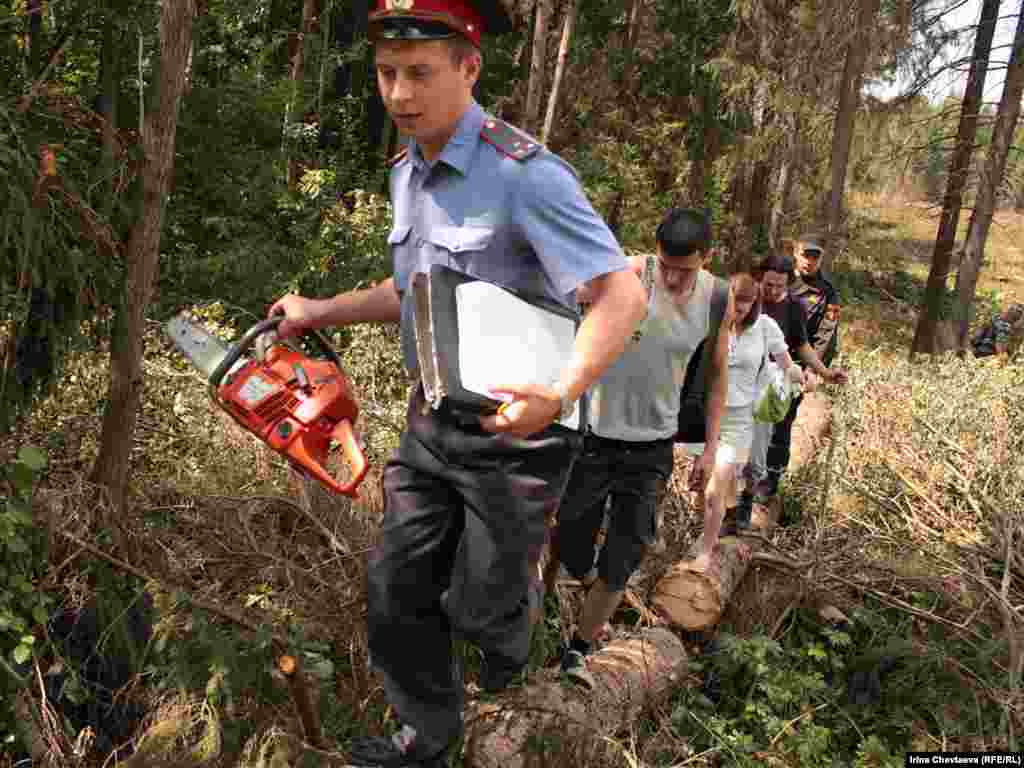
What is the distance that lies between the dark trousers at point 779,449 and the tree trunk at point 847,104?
9.87 meters

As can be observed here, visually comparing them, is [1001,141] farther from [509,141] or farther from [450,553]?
[450,553]

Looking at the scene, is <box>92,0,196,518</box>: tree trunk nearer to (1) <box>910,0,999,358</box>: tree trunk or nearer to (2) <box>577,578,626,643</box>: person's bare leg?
(2) <box>577,578,626,643</box>: person's bare leg

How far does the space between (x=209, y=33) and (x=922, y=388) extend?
9.10m

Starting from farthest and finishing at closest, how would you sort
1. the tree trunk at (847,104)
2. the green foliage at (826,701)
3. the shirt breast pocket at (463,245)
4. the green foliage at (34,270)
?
the tree trunk at (847,104)
the green foliage at (826,701)
the green foliage at (34,270)
the shirt breast pocket at (463,245)

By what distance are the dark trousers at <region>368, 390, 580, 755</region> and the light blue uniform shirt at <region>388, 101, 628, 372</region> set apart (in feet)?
0.92

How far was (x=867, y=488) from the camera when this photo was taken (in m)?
6.92

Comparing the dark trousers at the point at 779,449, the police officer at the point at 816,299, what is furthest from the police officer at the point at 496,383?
the police officer at the point at 816,299

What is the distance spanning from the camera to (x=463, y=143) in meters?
2.27

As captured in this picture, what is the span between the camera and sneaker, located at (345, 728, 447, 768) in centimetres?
259

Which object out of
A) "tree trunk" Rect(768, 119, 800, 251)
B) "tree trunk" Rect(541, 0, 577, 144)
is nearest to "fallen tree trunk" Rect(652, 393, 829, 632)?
"tree trunk" Rect(541, 0, 577, 144)

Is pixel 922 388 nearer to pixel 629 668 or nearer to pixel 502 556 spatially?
pixel 629 668

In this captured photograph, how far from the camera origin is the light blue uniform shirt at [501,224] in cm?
217

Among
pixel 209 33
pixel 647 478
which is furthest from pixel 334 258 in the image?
pixel 647 478

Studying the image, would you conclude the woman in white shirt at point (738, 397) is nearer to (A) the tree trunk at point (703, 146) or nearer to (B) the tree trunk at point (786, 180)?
(B) the tree trunk at point (786, 180)
